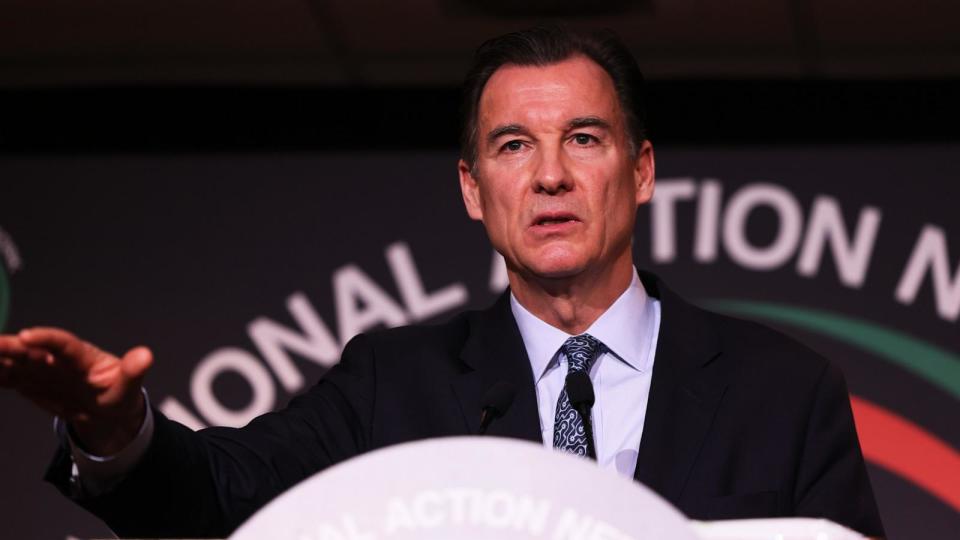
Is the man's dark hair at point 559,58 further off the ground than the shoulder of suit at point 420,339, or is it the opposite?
the man's dark hair at point 559,58

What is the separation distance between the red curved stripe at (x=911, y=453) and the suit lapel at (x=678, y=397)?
163cm

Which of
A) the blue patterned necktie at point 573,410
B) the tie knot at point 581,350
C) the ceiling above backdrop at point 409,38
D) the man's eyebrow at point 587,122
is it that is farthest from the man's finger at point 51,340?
the ceiling above backdrop at point 409,38

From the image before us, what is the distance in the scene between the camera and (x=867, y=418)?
12.1 ft

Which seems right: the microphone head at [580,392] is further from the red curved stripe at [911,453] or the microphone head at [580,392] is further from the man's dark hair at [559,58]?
the red curved stripe at [911,453]

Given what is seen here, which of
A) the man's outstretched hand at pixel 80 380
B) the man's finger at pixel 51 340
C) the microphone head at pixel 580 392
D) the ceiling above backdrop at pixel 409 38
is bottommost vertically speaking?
the microphone head at pixel 580 392

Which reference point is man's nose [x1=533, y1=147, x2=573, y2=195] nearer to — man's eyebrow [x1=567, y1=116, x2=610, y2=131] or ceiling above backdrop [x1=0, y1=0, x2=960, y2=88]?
man's eyebrow [x1=567, y1=116, x2=610, y2=131]

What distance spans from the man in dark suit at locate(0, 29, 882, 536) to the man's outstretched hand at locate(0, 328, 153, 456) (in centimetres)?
4

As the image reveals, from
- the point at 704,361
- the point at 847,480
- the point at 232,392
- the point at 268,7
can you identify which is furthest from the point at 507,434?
the point at 268,7

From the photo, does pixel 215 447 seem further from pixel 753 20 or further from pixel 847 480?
pixel 753 20

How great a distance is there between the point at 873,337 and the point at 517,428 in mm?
2058

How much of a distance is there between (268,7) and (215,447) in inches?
87.1

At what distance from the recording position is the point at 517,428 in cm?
194

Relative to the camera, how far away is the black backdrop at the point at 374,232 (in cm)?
372

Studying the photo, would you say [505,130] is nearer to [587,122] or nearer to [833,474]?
[587,122]
